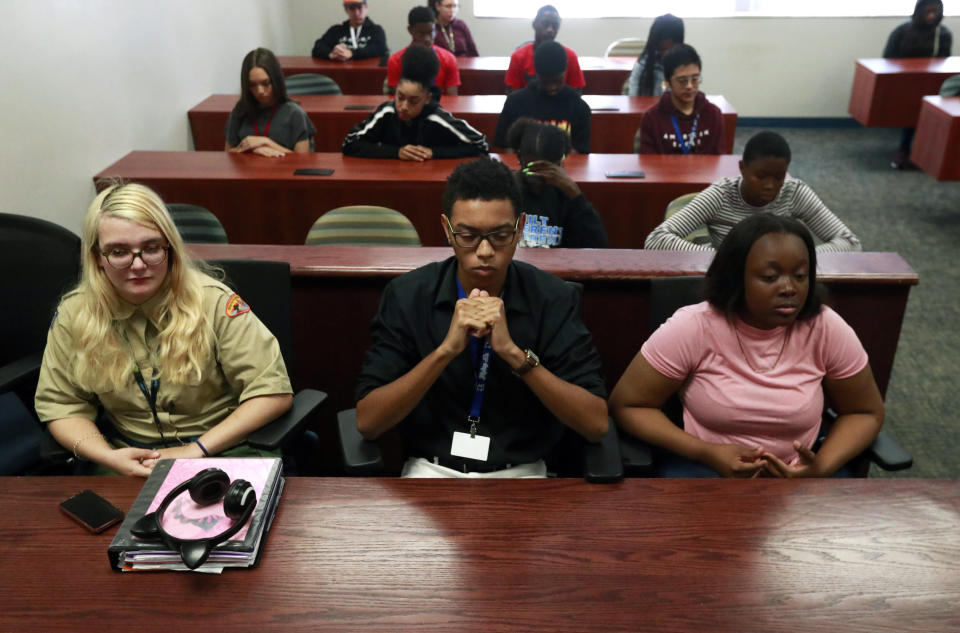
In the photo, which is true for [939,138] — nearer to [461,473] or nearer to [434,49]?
[434,49]

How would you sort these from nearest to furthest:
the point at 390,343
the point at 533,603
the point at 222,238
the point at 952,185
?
the point at 533,603
the point at 390,343
the point at 222,238
the point at 952,185

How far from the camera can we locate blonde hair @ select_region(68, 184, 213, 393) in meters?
1.69

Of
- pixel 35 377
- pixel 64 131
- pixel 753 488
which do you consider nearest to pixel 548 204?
pixel 753 488

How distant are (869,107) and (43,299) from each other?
609 cm

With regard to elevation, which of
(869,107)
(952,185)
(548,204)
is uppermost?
(548,204)

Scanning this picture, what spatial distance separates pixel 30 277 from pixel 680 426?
5.87ft

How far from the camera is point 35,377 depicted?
6.41 ft

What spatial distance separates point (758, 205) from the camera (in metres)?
2.61

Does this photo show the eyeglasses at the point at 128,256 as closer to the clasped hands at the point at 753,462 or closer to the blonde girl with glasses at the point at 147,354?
the blonde girl with glasses at the point at 147,354

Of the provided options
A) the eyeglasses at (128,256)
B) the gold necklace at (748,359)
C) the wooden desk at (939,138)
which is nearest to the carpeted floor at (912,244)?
the wooden desk at (939,138)

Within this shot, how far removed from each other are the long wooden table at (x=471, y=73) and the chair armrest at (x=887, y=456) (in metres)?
4.64

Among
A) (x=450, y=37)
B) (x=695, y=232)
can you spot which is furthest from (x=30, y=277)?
(x=450, y=37)

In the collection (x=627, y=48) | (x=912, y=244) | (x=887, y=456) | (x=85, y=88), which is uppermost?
(x=85, y=88)

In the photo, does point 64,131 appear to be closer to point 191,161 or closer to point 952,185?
point 191,161
